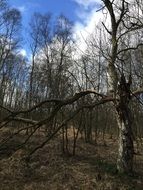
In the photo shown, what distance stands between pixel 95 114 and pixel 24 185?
34.4 feet

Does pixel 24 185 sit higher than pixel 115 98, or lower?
lower

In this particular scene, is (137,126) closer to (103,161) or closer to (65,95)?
(65,95)

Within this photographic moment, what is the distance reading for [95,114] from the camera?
2031 cm

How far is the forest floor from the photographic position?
10188 millimetres

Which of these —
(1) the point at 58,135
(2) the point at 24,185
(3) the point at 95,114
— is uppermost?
(3) the point at 95,114

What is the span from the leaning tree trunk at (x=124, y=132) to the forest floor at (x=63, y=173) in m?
0.37

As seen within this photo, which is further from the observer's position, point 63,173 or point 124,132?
point 63,173

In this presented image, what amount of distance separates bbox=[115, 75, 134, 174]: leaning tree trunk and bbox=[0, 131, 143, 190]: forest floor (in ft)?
1.22

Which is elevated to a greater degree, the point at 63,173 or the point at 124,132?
the point at 124,132

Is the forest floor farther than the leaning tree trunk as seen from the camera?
No

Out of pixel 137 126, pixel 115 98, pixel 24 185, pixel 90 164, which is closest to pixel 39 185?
pixel 24 185

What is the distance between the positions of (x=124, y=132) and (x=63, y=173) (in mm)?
2432

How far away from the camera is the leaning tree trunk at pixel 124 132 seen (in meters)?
10.6

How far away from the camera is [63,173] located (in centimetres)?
1101
